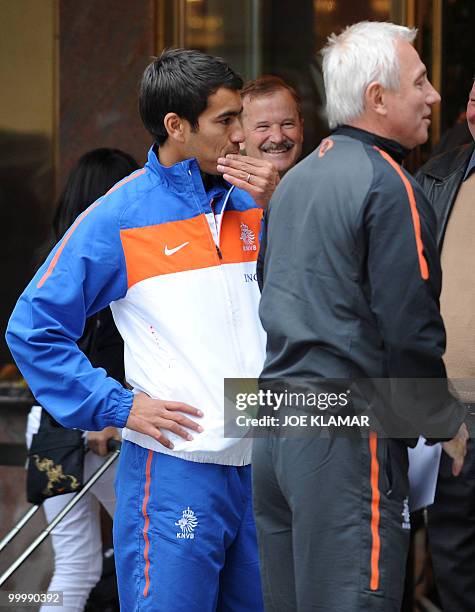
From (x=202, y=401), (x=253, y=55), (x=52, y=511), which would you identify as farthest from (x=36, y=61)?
(x=202, y=401)

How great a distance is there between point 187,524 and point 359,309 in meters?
0.93

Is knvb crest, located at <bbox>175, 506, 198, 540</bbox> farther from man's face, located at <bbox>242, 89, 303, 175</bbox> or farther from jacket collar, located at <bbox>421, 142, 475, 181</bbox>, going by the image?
jacket collar, located at <bbox>421, 142, 475, 181</bbox>

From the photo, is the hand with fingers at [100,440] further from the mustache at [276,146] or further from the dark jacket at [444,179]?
the dark jacket at [444,179]

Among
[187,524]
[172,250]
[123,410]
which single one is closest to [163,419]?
[123,410]

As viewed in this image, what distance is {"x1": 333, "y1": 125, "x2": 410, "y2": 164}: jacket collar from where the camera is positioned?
111 inches

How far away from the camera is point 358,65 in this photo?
281 centimetres

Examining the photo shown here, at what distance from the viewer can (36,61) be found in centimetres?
637

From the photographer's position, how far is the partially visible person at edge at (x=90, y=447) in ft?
14.7

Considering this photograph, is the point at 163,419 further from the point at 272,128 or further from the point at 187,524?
the point at 272,128

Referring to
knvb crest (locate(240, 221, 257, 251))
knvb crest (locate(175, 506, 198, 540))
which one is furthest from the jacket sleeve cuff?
knvb crest (locate(240, 221, 257, 251))

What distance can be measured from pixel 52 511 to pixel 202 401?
1711 mm

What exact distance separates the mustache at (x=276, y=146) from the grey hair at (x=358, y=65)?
1382 millimetres

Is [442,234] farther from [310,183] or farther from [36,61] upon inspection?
[36,61]

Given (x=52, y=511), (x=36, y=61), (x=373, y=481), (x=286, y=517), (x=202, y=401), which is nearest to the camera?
(x=373, y=481)
